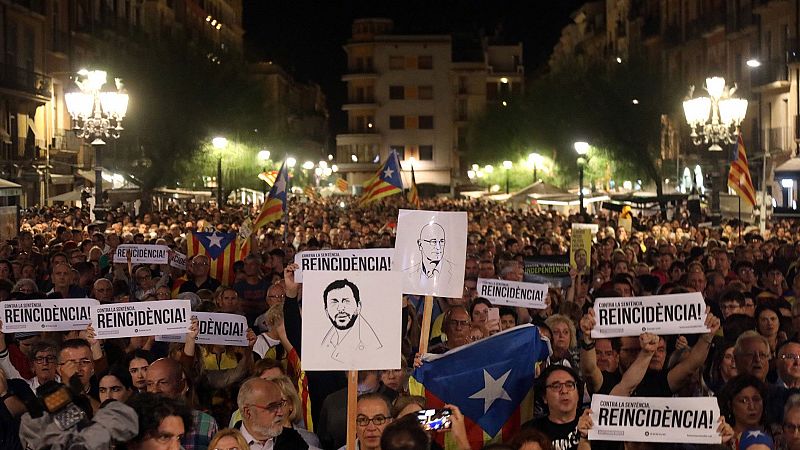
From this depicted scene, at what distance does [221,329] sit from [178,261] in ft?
23.0

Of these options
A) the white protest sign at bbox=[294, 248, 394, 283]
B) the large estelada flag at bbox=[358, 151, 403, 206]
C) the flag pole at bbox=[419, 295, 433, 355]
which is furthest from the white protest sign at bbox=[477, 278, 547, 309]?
the large estelada flag at bbox=[358, 151, 403, 206]

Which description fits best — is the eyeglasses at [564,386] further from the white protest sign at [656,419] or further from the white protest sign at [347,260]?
the white protest sign at [347,260]

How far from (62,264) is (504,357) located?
22.8ft

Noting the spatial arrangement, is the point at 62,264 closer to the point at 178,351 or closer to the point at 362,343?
the point at 178,351

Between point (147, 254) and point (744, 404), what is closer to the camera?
point (744, 404)

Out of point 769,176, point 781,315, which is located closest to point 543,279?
point 781,315

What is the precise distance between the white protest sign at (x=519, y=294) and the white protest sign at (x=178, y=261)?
19.0ft

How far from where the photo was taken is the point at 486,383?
314 inches

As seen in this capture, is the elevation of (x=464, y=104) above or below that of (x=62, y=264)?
above

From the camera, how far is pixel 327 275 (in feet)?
23.6

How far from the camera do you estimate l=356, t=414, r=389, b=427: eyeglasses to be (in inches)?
282

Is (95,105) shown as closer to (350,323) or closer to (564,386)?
(350,323)

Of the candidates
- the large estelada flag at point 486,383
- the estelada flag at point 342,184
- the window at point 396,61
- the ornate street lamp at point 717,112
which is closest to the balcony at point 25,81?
the estelada flag at point 342,184

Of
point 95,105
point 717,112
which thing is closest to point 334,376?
point 95,105
